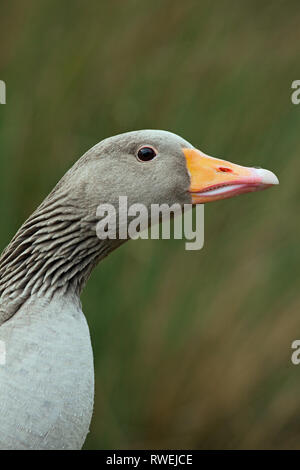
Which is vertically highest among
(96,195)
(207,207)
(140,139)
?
(140,139)

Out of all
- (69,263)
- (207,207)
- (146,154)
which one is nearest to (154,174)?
(146,154)

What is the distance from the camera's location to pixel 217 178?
69.4 inches

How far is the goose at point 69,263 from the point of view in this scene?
1.57 m

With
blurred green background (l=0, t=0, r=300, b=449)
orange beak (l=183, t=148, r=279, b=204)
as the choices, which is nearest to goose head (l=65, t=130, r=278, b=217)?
orange beak (l=183, t=148, r=279, b=204)

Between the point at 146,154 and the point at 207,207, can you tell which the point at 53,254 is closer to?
the point at 146,154

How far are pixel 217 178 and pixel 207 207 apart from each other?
3.60 ft

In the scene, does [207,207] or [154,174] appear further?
[207,207]

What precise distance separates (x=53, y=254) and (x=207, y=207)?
1.20 metres

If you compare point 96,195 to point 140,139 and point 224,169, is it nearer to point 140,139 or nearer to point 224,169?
point 140,139

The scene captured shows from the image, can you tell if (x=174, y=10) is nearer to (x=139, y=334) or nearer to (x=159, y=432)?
(x=139, y=334)

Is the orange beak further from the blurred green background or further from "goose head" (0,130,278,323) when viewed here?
the blurred green background

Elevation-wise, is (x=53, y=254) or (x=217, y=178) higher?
(x=217, y=178)

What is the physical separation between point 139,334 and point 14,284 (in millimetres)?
1292

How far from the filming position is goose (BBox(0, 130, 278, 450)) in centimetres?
157
